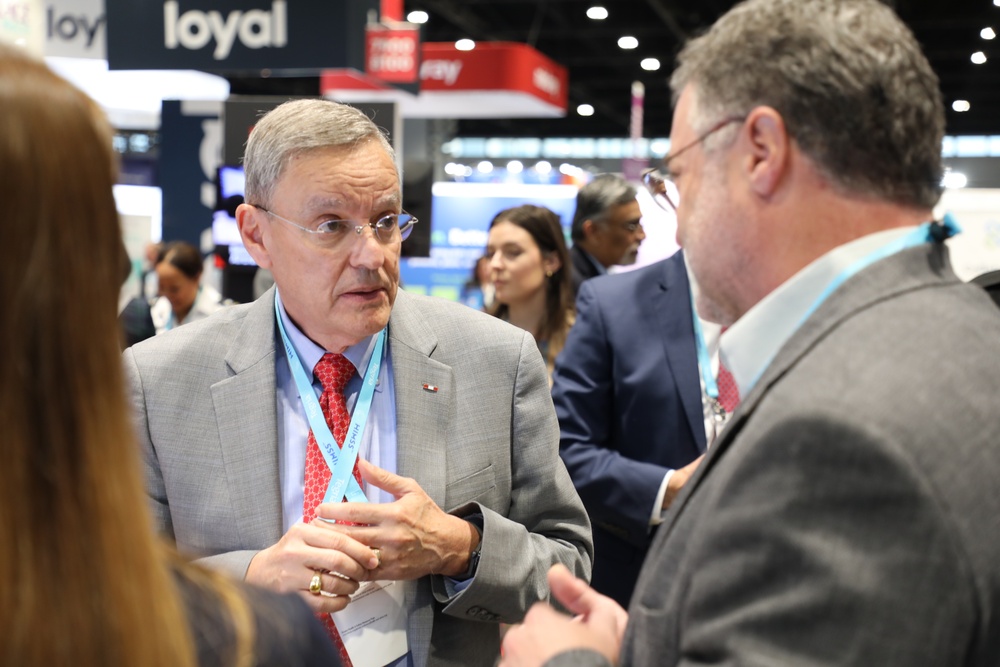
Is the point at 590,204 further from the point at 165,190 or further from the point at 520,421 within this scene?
the point at 165,190

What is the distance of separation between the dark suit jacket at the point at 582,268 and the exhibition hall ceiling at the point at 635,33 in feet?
35.0

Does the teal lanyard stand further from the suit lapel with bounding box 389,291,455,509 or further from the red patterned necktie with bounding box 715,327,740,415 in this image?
the suit lapel with bounding box 389,291,455,509

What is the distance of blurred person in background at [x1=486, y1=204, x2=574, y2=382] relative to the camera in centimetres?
456

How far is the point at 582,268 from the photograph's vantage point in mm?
4754

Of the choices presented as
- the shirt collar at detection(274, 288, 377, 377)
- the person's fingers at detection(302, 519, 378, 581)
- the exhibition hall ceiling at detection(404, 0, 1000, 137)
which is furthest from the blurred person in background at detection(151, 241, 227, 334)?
the exhibition hall ceiling at detection(404, 0, 1000, 137)

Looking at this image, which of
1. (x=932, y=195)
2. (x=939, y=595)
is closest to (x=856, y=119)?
(x=932, y=195)

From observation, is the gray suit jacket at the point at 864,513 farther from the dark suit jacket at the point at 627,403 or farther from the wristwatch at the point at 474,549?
the dark suit jacket at the point at 627,403

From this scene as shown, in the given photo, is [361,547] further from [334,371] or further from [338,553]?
[334,371]

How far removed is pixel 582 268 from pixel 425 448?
2.87 m

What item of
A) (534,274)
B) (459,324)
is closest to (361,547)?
(459,324)

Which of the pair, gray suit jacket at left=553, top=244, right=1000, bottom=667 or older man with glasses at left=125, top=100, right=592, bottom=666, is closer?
gray suit jacket at left=553, top=244, right=1000, bottom=667


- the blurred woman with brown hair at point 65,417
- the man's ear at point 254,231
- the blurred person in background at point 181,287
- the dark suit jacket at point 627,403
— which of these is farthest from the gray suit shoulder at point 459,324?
the blurred person in background at point 181,287

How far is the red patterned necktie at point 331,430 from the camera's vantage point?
1.92 meters

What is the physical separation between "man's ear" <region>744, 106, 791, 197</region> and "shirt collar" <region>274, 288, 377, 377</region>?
3.46 feet
